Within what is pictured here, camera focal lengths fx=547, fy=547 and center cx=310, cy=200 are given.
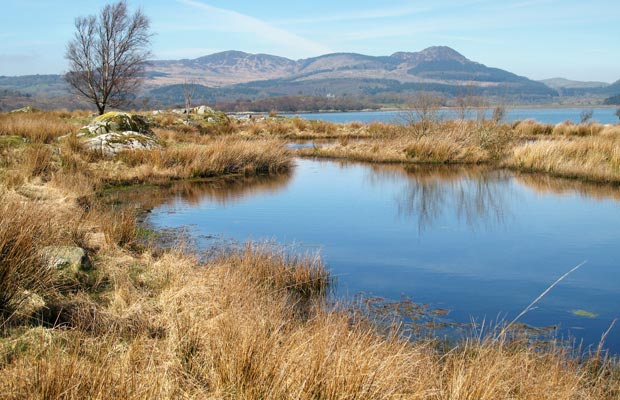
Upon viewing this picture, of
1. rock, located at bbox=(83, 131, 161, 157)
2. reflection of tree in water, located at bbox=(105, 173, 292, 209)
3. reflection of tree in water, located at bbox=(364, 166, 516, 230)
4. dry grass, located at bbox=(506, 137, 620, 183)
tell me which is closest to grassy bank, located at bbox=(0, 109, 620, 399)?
reflection of tree in water, located at bbox=(105, 173, 292, 209)

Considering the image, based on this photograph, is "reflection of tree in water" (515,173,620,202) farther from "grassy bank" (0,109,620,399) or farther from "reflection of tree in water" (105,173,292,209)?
"grassy bank" (0,109,620,399)

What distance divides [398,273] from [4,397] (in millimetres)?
5590

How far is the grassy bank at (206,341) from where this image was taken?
317cm

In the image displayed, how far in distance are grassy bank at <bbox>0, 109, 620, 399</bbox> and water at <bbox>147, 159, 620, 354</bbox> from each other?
1.16 meters

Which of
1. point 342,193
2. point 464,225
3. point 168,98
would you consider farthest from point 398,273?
point 168,98

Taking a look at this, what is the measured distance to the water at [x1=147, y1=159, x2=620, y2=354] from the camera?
21.8 ft

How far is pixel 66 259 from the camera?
571 centimetres

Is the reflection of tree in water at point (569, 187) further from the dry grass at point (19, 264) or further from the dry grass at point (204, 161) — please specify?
the dry grass at point (19, 264)

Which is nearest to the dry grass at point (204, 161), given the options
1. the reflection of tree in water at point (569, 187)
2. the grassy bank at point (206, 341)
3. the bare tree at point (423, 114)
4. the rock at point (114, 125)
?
the rock at point (114, 125)

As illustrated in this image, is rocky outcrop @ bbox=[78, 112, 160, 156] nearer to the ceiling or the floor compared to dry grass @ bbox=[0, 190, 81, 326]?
nearer to the ceiling

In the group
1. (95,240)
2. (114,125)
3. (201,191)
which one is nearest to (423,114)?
(201,191)

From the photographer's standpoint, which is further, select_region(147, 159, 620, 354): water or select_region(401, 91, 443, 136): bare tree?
select_region(401, 91, 443, 136): bare tree

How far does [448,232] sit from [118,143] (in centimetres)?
1080

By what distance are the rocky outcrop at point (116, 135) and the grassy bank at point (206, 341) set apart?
8.52 m
